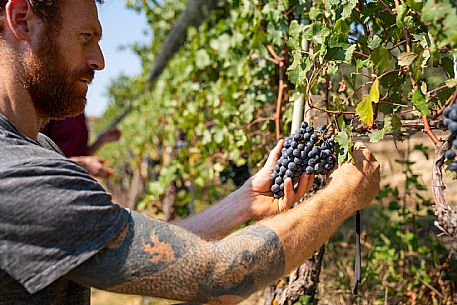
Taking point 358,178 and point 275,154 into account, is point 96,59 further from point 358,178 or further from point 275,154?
point 358,178

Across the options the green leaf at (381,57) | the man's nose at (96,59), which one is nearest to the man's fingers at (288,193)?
the green leaf at (381,57)

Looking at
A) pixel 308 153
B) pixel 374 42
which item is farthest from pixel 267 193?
pixel 374 42

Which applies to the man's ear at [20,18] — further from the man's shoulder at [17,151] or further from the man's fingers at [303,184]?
the man's fingers at [303,184]

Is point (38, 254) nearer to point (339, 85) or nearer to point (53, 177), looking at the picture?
point (53, 177)

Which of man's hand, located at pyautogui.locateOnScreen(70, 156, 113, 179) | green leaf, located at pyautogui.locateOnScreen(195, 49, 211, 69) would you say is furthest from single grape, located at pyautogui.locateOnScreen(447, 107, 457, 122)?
green leaf, located at pyautogui.locateOnScreen(195, 49, 211, 69)

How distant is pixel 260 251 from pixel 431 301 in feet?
6.05

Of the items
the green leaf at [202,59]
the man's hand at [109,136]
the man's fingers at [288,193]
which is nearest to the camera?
the man's fingers at [288,193]

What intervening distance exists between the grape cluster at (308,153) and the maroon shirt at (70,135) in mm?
2425

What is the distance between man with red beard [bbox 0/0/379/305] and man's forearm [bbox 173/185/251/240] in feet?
0.61

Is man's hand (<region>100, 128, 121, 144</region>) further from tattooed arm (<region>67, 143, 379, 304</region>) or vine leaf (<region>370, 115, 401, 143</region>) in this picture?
vine leaf (<region>370, 115, 401, 143</region>)

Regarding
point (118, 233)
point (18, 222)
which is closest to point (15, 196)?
point (18, 222)

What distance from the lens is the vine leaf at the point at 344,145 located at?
1748 mm

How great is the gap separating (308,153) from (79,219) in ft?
2.56

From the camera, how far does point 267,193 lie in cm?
206
